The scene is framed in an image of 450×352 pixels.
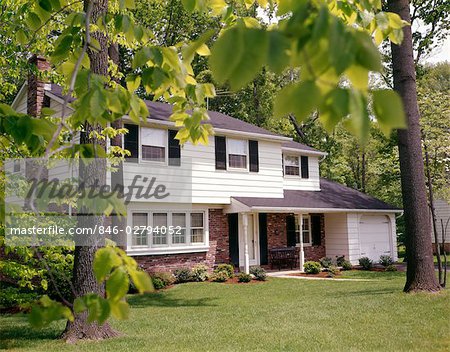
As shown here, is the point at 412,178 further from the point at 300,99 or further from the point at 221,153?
the point at 300,99

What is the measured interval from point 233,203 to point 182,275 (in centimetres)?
383

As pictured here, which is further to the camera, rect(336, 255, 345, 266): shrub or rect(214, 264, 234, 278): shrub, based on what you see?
rect(336, 255, 345, 266): shrub

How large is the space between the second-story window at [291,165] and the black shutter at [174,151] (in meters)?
7.00

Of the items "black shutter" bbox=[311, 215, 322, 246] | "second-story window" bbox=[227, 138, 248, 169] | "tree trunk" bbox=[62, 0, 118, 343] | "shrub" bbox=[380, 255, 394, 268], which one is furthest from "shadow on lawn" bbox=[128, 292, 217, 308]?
"shrub" bbox=[380, 255, 394, 268]

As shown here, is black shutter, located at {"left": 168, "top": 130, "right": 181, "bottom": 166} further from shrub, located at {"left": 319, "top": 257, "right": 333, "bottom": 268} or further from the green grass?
shrub, located at {"left": 319, "top": 257, "right": 333, "bottom": 268}

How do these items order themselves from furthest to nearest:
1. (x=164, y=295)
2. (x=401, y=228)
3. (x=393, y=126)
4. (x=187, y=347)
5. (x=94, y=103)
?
(x=401, y=228) → (x=164, y=295) → (x=187, y=347) → (x=94, y=103) → (x=393, y=126)

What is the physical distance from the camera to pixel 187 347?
7.80 metres

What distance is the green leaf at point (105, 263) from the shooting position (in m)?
1.68

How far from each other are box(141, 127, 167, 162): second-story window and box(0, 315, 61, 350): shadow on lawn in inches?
331

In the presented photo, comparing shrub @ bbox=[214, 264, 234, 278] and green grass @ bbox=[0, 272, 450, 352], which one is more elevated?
shrub @ bbox=[214, 264, 234, 278]

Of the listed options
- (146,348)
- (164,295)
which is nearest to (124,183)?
(164,295)

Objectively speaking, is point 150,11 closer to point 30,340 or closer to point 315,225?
point 315,225

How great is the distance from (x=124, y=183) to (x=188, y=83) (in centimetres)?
1466

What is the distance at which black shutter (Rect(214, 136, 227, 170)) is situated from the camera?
19938 mm
